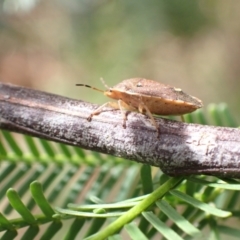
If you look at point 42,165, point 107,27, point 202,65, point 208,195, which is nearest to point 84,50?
point 107,27

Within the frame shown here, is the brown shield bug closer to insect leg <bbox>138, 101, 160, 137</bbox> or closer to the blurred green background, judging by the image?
insect leg <bbox>138, 101, 160, 137</bbox>

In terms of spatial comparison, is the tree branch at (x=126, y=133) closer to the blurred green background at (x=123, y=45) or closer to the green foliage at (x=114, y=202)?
the green foliage at (x=114, y=202)

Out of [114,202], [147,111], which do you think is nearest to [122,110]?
[147,111]

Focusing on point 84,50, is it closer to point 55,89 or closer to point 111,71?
point 111,71

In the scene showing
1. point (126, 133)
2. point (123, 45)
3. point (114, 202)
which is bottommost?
point (114, 202)

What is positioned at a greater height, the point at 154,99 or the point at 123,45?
the point at 123,45

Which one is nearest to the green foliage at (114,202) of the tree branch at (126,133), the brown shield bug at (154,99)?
the tree branch at (126,133)

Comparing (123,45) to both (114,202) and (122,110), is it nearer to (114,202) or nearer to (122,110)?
(122,110)
